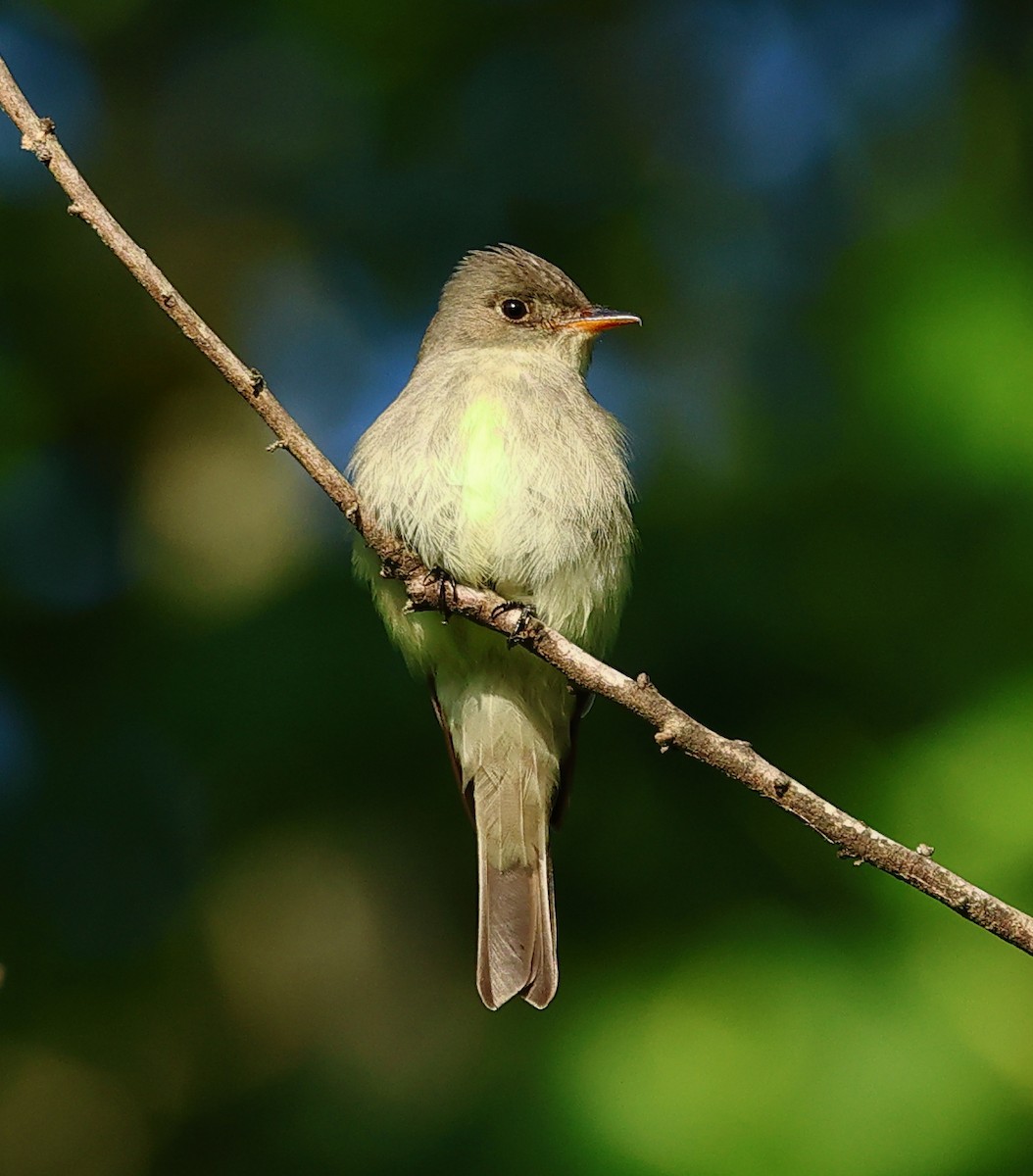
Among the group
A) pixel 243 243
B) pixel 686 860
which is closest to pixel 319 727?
pixel 686 860

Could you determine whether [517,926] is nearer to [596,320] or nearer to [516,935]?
[516,935]

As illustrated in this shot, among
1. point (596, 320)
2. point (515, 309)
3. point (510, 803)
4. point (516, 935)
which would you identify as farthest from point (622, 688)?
point (515, 309)

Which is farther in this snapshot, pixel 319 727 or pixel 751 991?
pixel 319 727

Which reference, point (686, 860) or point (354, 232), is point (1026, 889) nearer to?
point (686, 860)

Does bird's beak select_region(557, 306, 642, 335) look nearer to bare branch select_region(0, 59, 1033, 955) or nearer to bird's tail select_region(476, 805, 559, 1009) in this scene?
bird's tail select_region(476, 805, 559, 1009)

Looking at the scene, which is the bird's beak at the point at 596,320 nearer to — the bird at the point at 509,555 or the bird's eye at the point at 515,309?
the bird at the point at 509,555

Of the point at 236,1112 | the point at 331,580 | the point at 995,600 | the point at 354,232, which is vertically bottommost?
the point at 236,1112

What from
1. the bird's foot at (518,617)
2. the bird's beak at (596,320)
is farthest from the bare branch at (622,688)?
the bird's beak at (596,320)

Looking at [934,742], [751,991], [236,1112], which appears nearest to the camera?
[751,991]
